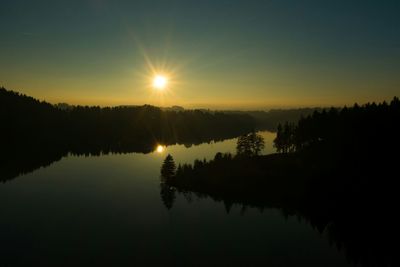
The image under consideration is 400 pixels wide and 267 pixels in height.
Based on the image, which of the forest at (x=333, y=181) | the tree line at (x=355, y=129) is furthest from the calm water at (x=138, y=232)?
the tree line at (x=355, y=129)

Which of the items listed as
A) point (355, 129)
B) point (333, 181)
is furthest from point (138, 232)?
point (355, 129)

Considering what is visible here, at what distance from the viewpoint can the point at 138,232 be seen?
50.8 meters

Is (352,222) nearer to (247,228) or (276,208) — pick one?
(276,208)

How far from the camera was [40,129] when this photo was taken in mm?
198500

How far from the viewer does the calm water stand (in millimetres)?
41344

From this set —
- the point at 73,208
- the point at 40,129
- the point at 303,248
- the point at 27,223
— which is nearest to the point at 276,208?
the point at 303,248

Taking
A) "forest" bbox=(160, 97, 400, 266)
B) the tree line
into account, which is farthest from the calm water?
the tree line

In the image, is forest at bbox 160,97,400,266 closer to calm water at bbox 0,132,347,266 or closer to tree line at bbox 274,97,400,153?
tree line at bbox 274,97,400,153

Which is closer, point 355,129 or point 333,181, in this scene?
point 333,181

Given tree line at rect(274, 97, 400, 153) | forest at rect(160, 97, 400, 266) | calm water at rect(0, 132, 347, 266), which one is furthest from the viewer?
tree line at rect(274, 97, 400, 153)

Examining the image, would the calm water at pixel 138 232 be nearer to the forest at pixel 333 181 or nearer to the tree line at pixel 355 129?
the forest at pixel 333 181

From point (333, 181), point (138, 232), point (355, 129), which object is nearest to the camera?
point (138, 232)

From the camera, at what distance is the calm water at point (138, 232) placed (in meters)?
41.3

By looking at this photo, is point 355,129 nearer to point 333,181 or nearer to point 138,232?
point 333,181
